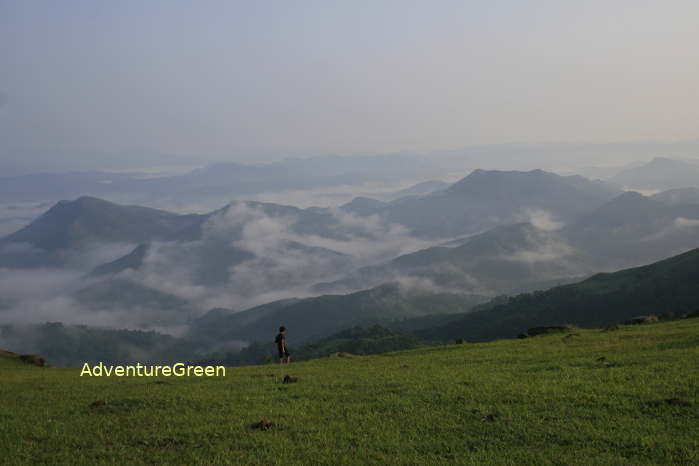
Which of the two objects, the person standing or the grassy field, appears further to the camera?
the person standing

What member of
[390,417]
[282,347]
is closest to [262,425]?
[390,417]

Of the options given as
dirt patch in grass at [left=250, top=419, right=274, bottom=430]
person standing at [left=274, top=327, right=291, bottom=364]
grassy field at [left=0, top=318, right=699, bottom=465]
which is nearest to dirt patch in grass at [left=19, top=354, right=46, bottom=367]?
grassy field at [left=0, top=318, right=699, bottom=465]

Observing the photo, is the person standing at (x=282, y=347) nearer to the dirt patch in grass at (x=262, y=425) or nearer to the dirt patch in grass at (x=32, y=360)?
the dirt patch in grass at (x=262, y=425)

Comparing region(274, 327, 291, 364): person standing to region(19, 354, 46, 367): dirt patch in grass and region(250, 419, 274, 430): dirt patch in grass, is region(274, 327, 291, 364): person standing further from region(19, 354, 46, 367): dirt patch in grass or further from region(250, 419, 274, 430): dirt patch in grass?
region(19, 354, 46, 367): dirt patch in grass

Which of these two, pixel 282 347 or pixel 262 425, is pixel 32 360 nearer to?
pixel 282 347

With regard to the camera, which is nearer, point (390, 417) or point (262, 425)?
point (262, 425)

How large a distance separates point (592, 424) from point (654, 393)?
430cm

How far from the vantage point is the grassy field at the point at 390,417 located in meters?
16.3

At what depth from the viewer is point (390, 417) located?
19.9 meters

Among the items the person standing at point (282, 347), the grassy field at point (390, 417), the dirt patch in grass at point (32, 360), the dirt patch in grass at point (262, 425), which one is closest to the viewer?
the grassy field at point (390, 417)

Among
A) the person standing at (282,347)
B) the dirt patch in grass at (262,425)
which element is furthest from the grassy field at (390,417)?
the person standing at (282,347)

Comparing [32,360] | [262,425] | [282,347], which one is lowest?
[262,425]

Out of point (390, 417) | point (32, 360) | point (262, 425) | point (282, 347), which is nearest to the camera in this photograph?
point (262, 425)

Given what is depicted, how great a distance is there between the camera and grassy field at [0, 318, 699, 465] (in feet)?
53.4
